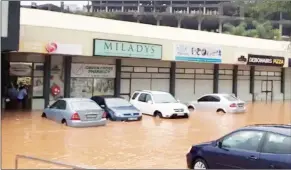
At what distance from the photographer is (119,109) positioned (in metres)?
23.2

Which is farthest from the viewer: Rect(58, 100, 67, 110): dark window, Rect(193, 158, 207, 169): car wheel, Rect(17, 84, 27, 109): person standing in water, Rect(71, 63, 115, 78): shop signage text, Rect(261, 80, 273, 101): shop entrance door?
Rect(261, 80, 273, 101): shop entrance door

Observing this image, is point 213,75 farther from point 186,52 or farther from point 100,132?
point 100,132

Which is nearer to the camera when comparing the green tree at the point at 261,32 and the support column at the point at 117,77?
the support column at the point at 117,77

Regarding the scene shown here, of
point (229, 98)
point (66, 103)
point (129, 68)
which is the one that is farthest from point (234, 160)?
point (129, 68)

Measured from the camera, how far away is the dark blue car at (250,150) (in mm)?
8867

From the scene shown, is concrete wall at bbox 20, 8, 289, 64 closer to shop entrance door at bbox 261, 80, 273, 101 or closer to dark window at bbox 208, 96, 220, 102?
dark window at bbox 208, 96, 220, 102

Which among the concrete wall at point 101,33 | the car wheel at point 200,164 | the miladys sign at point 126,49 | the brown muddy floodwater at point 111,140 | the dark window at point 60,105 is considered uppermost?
the concrete wall at point 101,33

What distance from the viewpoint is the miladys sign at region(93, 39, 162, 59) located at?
26781 mm

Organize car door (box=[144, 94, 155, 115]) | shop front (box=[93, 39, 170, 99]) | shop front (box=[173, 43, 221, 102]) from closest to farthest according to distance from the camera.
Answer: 1. car door (box=[144, 94, 155, 115])
2. shop front (box=[93, 39, 170, 99])
3. shop front (box=[173, 43, 221, 102])

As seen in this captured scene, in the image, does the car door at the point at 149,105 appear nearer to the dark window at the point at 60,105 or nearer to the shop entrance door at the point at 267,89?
the dark window at the point at 60,105

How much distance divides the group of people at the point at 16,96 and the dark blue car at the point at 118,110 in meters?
5.20

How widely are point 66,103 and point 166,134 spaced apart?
4778mm

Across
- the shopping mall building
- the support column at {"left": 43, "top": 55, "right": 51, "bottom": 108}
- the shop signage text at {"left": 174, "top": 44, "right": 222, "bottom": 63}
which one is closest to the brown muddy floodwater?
the support column at {"left": 43, "top": 55, "right": 51, "bottom": 108}

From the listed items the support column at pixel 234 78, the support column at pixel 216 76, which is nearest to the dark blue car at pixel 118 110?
the support column at pixel 216 76
